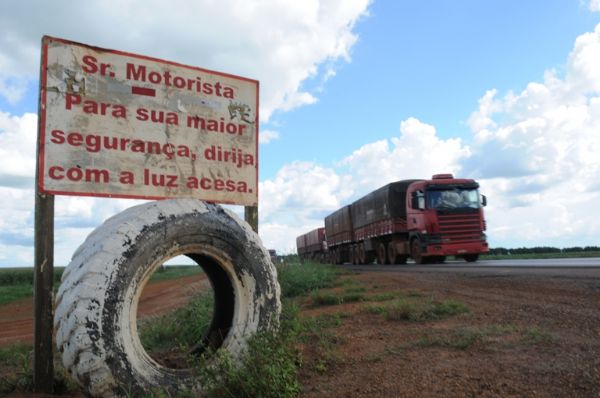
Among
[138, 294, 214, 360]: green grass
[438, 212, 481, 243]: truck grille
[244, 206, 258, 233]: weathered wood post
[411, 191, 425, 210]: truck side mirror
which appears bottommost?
[138, 294, 214, 360]: green grass

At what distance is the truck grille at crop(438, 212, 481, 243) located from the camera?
18.1 m

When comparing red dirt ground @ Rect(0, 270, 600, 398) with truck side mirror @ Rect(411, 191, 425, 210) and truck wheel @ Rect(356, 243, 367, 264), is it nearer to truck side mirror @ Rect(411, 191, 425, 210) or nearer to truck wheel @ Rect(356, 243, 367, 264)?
truck side mirror @ Rect(411, 191, 425, 210)

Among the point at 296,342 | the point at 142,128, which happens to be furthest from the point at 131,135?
the point at 296,342

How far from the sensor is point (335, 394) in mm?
2977

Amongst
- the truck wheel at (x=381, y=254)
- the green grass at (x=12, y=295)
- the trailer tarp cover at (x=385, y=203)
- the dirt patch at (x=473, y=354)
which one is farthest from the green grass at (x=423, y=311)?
the green grass at (x=12, y=295)

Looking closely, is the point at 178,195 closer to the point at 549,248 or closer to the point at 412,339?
the point at 412,339

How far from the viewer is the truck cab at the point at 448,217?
18.1 metres

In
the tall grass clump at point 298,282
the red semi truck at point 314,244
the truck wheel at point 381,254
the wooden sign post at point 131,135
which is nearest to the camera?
the wooden sign post at point 131,135

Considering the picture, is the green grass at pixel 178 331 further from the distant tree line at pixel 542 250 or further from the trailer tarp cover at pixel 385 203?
the distant tree line at pixel 542 250

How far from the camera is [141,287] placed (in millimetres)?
3404

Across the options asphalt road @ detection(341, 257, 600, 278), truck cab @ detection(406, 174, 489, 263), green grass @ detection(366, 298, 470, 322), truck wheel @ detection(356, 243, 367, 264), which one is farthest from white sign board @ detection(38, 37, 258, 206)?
truck wheel @ detection(356, 243, 367, 264)

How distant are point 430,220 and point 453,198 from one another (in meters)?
1.36

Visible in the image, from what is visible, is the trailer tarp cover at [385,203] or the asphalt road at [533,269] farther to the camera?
the trailer tarp cover at [385,203]

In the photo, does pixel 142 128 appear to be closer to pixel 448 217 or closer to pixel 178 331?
pixel 178 331
